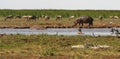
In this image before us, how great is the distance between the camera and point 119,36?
90.9 feet

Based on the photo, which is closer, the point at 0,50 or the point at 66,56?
the point at 66,56

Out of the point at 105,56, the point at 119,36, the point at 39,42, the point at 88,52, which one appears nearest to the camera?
the point at 105,56

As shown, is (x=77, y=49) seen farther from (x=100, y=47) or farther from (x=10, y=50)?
(x=10, y=50)

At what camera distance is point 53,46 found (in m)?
22.8

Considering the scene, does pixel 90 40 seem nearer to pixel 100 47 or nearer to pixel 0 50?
pixel 100 47

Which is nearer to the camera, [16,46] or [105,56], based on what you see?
[105,56]

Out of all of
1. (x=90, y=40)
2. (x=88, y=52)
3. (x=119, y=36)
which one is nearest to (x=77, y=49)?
(x=88, y=52)

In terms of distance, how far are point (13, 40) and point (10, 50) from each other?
424 centimetres

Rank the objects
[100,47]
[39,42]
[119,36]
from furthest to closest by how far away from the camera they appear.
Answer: [119,36] < [39,42] < [100,47]

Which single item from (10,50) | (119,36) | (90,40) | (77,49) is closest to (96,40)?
(90,40)

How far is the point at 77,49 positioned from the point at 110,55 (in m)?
2.23

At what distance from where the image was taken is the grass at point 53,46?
19656 millimetres

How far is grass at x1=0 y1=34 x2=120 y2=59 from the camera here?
A: 1966 centimetres

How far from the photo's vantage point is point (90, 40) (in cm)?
2552
